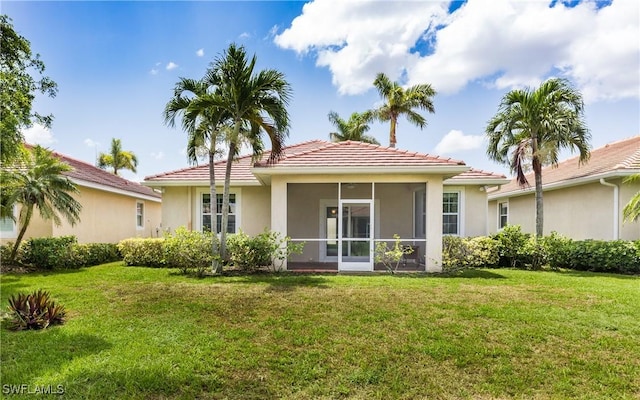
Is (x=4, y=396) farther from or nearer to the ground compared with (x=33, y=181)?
nearer to the ground

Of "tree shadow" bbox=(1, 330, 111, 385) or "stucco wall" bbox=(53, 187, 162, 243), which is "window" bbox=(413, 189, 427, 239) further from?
"stucco wall" bbox=(53, 187, 162, 243)

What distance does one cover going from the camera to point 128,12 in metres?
9.59

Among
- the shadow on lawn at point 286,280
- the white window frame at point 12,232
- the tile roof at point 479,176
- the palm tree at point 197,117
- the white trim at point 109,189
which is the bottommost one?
the shadow on lawn at point 286,280

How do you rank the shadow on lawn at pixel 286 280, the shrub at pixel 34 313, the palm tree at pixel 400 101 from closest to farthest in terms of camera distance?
the shrub at pixel 34 313
the shadow on lawn at pixel 286 280
the palm tree at pixel 400 101

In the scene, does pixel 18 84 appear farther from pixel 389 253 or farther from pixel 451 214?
pixel 451 214

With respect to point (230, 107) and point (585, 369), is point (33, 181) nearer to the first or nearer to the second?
point (230, 107)

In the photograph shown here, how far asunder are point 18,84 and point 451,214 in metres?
15.8

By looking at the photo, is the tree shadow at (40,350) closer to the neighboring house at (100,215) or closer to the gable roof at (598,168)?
the neighboring house at (100,215)

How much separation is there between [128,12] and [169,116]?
9.85ft

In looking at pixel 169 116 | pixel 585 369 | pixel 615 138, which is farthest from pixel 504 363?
pixel 615 138

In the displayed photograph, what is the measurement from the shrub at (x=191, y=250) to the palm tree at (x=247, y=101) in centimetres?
53

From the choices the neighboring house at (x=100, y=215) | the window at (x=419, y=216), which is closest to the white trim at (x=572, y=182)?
the window at (x=419, y=216)

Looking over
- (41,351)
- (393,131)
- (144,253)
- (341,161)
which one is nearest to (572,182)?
(393,131)

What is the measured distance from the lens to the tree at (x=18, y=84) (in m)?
8.26
